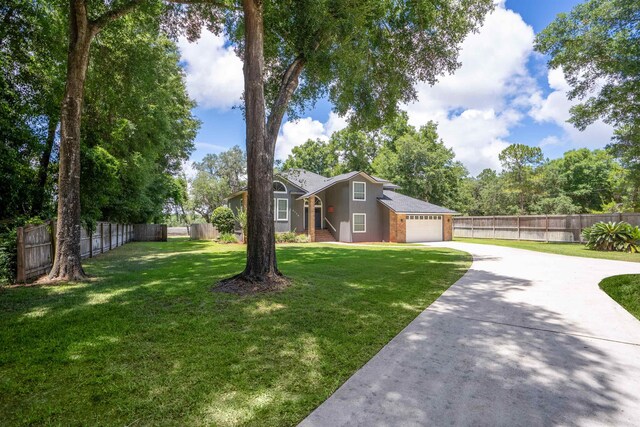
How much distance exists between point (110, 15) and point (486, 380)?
33.8 ft

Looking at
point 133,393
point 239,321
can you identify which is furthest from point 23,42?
point 133,393

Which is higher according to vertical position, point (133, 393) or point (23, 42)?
point (23, 42)

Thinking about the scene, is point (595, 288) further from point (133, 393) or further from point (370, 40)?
point (370, 40)

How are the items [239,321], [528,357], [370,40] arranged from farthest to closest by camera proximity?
[370,40] → [239,321] → [528,357]

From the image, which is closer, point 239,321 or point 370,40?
point 239,321

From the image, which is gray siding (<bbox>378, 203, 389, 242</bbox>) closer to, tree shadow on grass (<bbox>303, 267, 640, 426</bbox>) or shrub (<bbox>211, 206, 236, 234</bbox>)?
shrub (<bbox>211, 206, 236, 234</bbox>)

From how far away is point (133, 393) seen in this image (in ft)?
8.04

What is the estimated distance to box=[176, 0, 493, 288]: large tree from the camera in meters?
6.34

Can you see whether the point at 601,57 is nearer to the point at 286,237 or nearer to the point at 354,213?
the point at 354,213

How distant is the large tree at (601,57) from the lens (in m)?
14.1

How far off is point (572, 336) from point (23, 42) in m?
15.3

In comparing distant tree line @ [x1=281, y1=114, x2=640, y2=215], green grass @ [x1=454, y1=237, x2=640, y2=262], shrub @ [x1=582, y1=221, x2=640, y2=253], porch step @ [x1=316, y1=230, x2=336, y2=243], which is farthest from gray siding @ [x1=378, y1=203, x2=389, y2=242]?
shrub @ [x1=582, y1=221, x2=640, y2=253]

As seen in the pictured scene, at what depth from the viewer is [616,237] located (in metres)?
13.8

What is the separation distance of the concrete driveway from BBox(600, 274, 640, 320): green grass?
0.21 m
